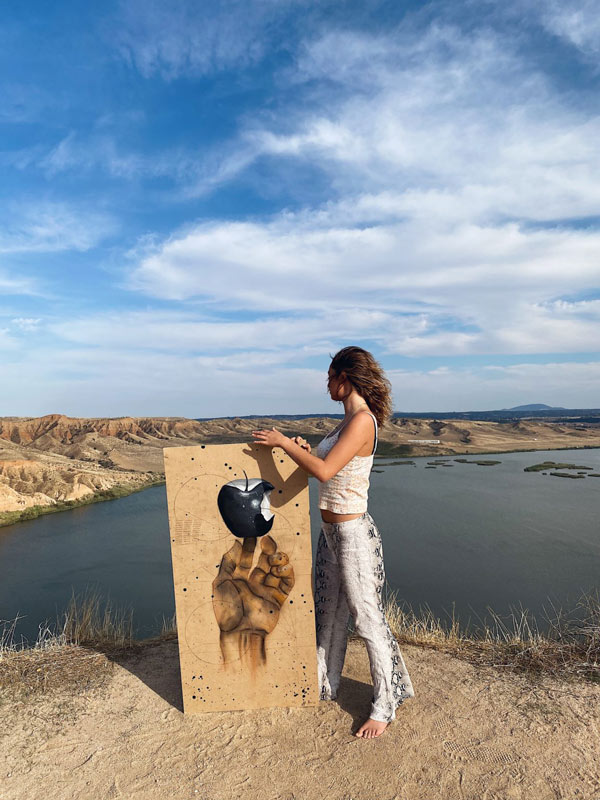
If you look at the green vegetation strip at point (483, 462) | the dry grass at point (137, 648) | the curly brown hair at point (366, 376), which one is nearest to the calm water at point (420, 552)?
the dry grass at point (137, 648)

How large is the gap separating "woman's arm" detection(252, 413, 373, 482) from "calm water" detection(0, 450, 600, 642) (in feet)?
16.9

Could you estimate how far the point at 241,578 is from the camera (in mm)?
2816

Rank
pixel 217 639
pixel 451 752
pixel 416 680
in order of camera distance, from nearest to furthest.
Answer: pixel 451 752 < pixel 217 639 < pixel 416 680

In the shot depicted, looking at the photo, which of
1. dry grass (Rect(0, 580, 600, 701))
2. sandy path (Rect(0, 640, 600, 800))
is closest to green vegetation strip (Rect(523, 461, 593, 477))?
dry grass (Rect(0, 580, 600, 701))

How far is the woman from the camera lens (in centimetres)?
253

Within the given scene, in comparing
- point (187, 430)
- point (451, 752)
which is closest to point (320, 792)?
point (451, 752)

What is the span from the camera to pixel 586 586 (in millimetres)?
10570

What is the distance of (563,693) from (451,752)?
0.92 m

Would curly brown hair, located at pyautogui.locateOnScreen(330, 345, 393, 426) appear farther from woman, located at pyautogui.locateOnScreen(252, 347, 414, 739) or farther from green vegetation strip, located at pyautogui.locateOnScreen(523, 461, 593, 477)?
green vegetation strip, located at pyautogui.locateOnScreen(523, 461, 593, 477)

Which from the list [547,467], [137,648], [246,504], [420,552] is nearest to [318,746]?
[246,504]

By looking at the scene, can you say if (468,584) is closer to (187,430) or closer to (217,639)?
(217,639)

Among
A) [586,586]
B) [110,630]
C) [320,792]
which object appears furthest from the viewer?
[586,586]

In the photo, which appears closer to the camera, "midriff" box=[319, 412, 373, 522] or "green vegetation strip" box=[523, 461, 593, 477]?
"midriff" box=[319, 412, 373, 522]

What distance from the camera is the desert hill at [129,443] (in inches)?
766
